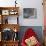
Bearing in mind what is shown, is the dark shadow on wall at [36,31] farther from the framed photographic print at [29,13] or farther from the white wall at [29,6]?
the framed photographic print at [29,13]

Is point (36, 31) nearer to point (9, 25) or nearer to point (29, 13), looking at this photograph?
point (29, 13)

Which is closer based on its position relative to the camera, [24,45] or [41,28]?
[24,45]

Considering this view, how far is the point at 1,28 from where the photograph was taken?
504cm

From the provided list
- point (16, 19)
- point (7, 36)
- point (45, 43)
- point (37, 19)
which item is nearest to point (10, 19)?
point (16, 19)

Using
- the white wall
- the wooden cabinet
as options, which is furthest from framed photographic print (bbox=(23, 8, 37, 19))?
the wooden cabinet

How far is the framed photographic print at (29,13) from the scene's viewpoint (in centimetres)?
510

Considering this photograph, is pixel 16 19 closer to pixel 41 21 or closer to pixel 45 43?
pixel 41 21

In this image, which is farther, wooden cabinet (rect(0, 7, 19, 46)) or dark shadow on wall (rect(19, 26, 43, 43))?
dark shadow on wall (rect(19, 26, 43, 43))

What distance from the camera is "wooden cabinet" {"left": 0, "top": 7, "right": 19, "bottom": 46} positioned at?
16.3ft

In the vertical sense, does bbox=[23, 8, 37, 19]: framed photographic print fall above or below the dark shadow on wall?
above

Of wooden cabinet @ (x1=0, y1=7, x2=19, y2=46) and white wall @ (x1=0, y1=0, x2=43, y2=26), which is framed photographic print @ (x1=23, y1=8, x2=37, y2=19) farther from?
wooden cabinet @ (x1=0, y1=7, x2=19, y2=46)

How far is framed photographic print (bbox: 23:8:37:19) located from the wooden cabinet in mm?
265

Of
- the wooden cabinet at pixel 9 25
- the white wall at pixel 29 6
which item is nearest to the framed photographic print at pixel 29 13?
the white wall at pixel 29 6

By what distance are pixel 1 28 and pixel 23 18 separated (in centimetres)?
78
